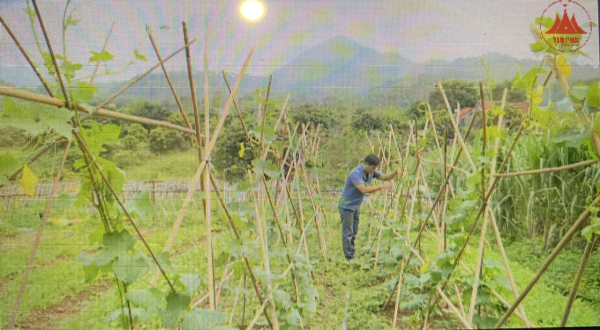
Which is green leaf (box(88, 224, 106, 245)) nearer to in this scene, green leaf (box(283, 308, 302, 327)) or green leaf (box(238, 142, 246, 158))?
green leaf (box(238, 142, 246, 158))

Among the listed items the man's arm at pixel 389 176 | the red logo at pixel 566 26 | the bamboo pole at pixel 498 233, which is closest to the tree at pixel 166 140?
the man's arm at pixel 389 176

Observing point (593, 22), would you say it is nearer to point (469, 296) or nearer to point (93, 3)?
point (469, 296)

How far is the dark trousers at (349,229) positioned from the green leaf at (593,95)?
87cm

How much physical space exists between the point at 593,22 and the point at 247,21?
135cm

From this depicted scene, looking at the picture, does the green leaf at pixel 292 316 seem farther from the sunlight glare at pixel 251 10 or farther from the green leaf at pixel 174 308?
the sunlight glare at pixel 251 10

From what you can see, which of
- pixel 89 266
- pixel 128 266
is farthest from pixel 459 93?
pixel 89 266

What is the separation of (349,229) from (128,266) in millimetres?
909

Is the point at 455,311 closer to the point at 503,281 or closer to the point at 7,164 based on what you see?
the point at 503,281

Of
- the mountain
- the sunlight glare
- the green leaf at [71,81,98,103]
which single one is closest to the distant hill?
the mountain

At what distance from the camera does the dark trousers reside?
5.10 feet

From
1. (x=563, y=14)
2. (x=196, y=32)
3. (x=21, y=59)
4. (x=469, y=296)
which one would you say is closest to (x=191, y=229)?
(x=196, y=32)

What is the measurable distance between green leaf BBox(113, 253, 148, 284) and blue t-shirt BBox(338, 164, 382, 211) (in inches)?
31.4

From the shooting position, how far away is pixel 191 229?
1.34 metres

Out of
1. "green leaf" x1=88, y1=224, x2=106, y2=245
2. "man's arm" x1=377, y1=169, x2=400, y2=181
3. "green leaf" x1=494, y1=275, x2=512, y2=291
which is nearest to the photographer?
"green leaf" x1=88, y1=224, x2=106, y2=245
